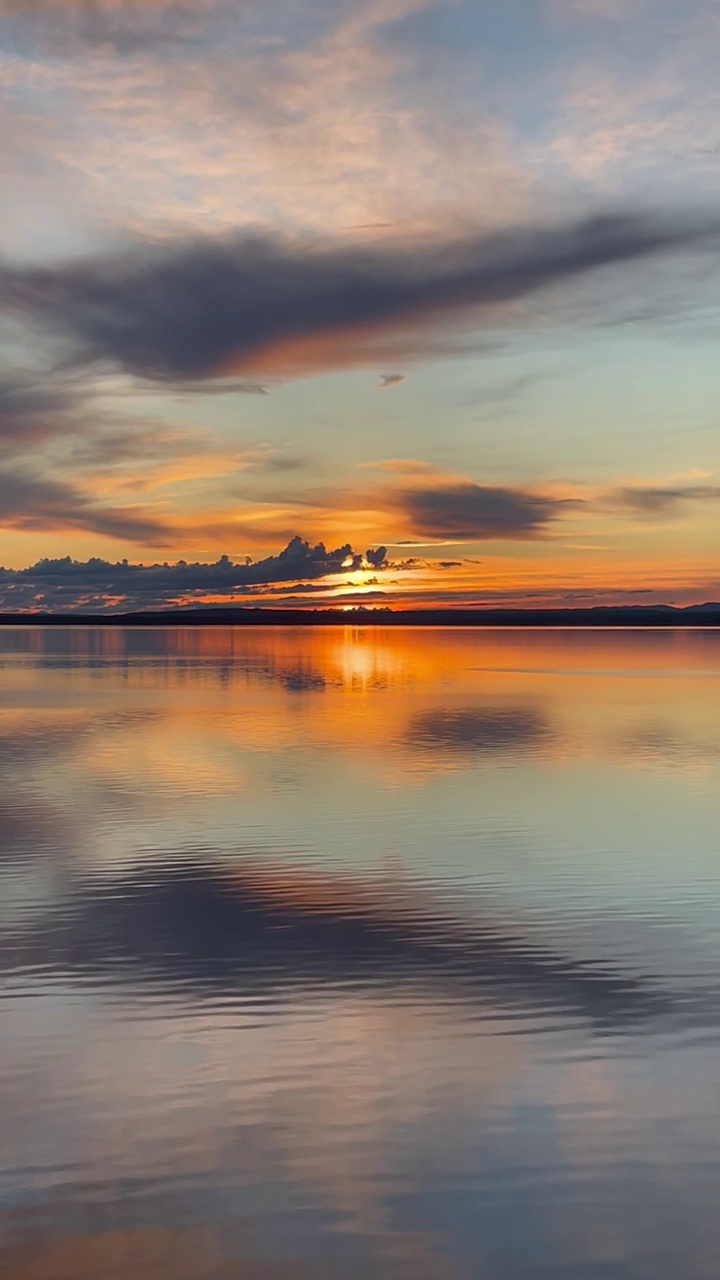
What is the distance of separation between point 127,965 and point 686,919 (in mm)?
5722

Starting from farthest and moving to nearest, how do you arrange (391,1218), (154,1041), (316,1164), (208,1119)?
1. (154,1041)
2. (208,1119)
3. (316,1164)
4. (391,1218)

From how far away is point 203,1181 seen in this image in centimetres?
670

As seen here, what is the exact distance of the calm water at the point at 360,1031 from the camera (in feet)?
20.4

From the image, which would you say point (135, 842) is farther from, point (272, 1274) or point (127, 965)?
point (272, 1274)

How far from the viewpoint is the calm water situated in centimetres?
622

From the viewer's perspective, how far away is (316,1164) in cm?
687

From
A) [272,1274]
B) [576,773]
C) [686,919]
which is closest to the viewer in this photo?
[272,1274]

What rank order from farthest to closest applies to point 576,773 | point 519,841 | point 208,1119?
1. point 576,773
2. point 519,841
3. point 208,1119

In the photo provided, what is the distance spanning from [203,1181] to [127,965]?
430 centimetres

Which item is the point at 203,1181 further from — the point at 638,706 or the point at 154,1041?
the point at 638,706

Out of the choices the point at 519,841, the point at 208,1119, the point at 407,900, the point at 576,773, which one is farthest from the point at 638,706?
the point at 208,1119

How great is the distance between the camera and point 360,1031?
A: 896cm

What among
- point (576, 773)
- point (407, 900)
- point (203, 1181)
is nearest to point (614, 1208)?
point (203, 1181)

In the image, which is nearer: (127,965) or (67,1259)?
(67,1259)
